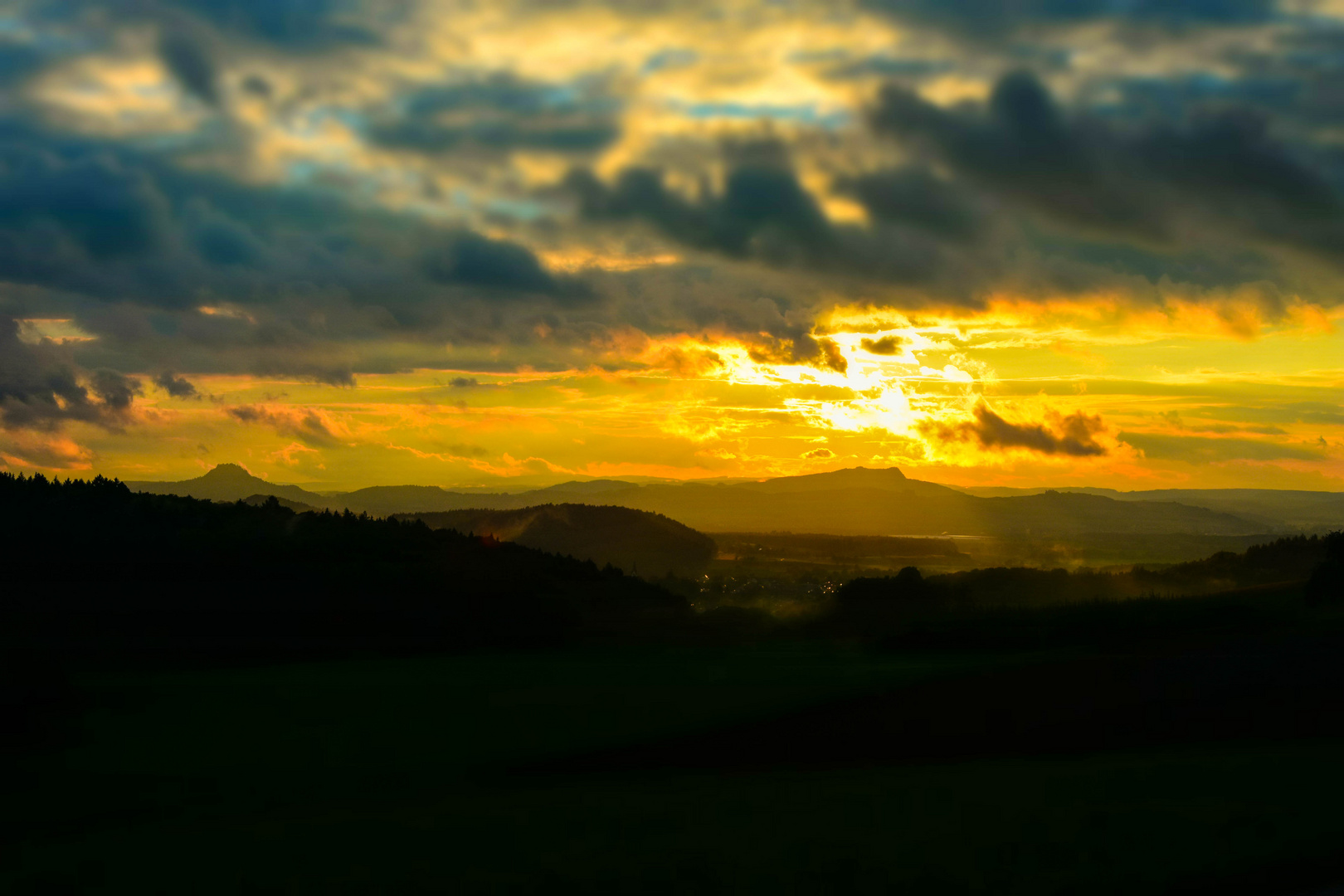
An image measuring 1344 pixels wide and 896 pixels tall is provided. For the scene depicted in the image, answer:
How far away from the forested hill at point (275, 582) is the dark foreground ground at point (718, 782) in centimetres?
6273

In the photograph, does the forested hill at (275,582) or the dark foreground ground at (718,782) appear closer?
the dark foreground ground at (718,782)

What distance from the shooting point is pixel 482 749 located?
4359 centimetres

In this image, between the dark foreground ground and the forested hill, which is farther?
the forested hill

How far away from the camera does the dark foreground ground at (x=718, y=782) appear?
23891mm

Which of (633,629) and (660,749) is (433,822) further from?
(633,629)

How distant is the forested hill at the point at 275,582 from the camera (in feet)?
417

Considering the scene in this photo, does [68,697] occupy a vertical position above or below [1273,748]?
below

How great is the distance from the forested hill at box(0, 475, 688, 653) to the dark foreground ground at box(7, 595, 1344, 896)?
62730 millimetres

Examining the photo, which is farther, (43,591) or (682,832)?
(43,591)

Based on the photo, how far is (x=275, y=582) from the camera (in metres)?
150

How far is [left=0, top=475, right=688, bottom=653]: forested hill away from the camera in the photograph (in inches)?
5005

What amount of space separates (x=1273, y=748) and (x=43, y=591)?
151 metres

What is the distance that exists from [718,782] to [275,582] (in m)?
127

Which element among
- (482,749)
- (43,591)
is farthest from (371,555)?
(482,749)
